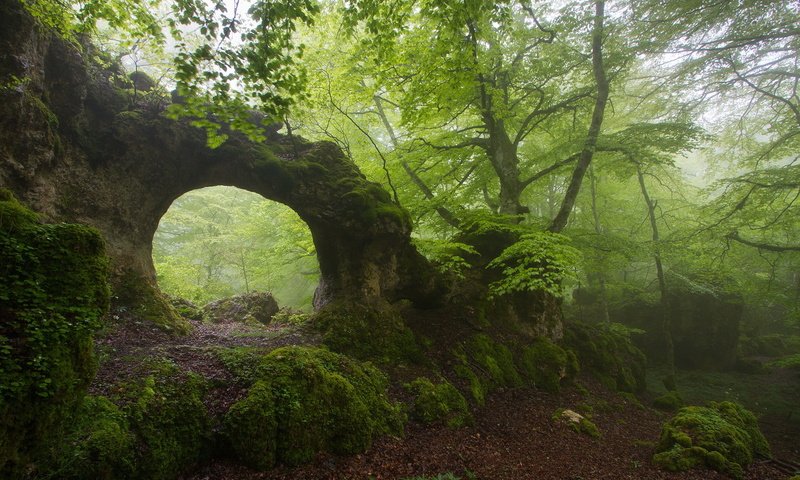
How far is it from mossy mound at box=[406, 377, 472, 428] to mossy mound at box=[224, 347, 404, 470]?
0.53 meters

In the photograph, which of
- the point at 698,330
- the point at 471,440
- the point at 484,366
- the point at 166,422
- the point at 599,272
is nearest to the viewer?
the point at 166,422

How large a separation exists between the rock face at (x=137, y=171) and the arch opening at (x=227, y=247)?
2711 millimetres

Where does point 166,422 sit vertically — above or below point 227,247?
below

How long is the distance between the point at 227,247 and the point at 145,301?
10.0m

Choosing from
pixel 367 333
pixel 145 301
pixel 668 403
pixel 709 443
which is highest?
pixel 145 301

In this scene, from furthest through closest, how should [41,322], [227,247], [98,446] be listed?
[227,247] < [98,446] < [41,322]

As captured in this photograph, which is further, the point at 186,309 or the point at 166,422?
the point at 186,309

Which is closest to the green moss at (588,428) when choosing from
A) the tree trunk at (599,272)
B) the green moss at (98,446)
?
the tree trunk at (599,272)

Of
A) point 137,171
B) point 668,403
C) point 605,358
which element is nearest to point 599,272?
point 605,358

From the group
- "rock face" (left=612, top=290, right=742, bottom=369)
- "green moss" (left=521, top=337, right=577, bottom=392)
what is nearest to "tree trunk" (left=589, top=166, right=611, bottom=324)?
"rock face" (left=612, top=290, right=742, bottom=369)

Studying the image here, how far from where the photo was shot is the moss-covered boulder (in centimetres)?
1161

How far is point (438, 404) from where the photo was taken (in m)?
6.89

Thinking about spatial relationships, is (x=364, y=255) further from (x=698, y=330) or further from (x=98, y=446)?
(x=698, y=330)

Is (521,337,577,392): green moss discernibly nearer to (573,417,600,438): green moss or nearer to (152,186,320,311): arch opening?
(573,417,600,438): green moss
